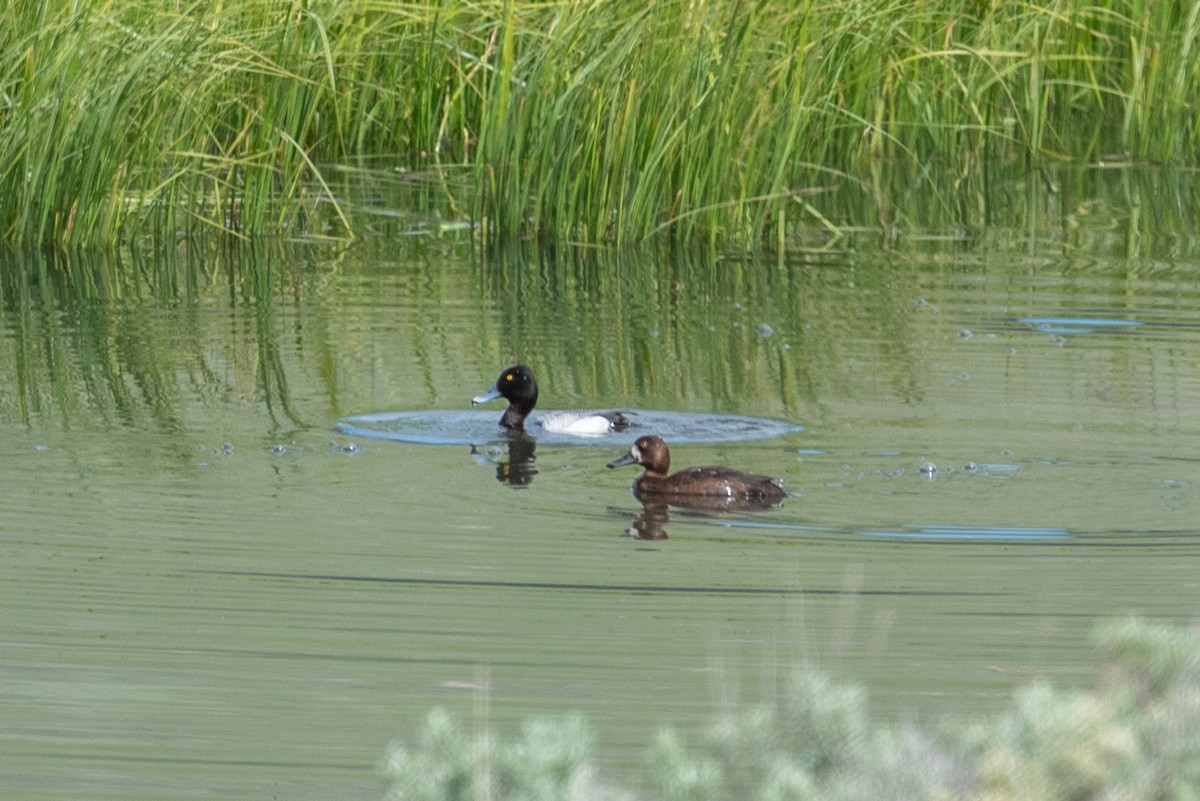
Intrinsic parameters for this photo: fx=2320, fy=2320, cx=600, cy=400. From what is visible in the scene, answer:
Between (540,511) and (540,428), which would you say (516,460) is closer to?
(540,428)

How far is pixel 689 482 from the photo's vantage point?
7.12 m

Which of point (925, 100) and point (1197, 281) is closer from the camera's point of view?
point (1197, 281)

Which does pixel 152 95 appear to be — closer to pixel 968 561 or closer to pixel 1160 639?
pixel 968 561

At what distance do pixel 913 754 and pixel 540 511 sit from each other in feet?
13.7

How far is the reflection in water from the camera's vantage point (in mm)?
6722

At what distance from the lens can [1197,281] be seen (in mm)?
11281

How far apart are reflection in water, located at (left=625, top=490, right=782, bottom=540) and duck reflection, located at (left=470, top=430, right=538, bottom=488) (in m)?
0.49

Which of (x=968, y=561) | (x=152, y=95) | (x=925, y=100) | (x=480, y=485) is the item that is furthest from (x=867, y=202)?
(x=968, y=561)

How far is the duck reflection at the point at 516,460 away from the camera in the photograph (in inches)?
294

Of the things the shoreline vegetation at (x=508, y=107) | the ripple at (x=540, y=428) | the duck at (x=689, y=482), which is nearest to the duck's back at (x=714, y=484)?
the duck at (x=689, y=482)

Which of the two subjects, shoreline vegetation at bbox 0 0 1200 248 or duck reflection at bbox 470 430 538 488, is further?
shoreline vegetation at bbox 0 0 1200 248

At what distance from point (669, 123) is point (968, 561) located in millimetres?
5802

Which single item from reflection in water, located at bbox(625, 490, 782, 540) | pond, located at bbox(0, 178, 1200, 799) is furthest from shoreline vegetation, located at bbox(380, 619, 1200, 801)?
reflection in water, located at bbox(625, 490, 782, 540)

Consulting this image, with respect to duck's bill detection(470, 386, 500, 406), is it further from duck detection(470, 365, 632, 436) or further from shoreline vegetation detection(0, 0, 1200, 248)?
shoreline vegetation detection(0, 0, 1200, 248)
